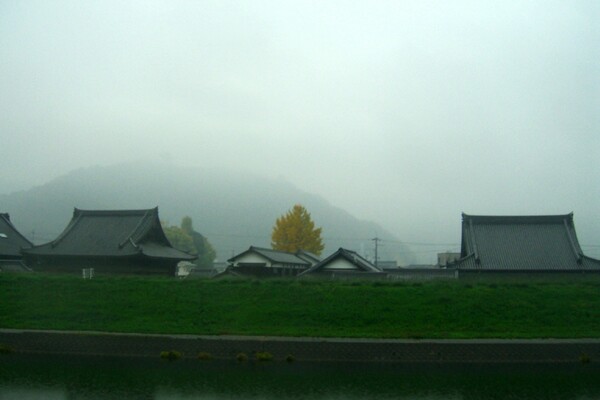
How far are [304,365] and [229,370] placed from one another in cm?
256

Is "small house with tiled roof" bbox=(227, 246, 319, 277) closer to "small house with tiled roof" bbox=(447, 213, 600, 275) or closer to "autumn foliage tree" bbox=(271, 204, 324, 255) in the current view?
"small house with tiled roof" bbox=(447, 213, 600, 275)

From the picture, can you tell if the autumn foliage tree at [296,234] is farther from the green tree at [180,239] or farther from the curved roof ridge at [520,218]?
the curved roof ridge at [520,218]

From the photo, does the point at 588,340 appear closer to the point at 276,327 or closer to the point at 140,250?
the point at 276,327

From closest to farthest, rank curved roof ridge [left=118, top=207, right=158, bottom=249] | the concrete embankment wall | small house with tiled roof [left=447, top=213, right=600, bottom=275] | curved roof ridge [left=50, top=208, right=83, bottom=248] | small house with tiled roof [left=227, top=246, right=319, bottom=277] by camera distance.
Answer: the concrete embankment wall
small house with tiled roof [left=447, top=213, right=600, bottom=275]
curved roof ridge [left=118, top=207, right=158, bottom=249]
curved roof ridge [left=50, top=208, right=83, bottom=248]
small house with tiled roof [left=227, top=246, right=319, bottom=277]

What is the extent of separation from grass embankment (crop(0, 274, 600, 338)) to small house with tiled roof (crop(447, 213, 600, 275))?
4992 mm

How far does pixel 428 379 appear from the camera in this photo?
1723cm

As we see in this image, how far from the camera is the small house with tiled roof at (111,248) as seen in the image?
35.8 m

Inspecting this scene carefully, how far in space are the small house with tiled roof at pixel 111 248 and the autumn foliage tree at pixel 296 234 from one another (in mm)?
30850

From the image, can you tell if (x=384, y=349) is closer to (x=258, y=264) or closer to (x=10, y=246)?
(x=258, y=264)

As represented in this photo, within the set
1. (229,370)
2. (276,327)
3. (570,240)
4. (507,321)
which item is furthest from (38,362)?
(570,240)

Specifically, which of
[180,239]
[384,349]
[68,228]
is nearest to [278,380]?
[384,349]

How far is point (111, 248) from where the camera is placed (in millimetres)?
36219

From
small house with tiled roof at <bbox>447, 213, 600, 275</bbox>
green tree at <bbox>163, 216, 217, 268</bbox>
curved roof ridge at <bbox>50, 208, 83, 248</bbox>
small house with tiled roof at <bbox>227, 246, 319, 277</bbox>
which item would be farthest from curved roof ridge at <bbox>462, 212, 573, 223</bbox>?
green tree at <bbox>163, 216, 217, 268</bbox>

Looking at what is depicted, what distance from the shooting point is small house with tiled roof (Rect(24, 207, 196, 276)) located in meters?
35.8
